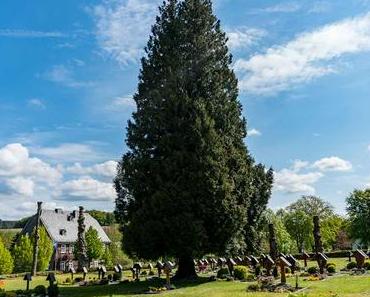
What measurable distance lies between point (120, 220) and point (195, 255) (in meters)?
7.34

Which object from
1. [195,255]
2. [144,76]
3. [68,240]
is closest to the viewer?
[195,255]

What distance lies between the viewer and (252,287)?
25.5 meters

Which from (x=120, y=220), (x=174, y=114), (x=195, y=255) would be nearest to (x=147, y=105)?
(x=174, y=114)

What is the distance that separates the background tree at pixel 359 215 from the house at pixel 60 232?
4703 cm

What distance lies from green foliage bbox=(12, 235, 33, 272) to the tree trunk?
44.3 m

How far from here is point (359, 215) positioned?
74.9 meters

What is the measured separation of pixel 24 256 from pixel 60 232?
16.3m

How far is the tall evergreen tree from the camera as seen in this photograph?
3183cm

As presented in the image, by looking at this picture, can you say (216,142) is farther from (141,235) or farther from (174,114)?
(141,235)

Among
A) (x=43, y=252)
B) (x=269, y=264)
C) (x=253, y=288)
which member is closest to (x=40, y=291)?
(x=253, y=288)

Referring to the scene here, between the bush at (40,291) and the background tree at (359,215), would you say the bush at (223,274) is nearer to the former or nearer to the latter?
the bush at (40,291)

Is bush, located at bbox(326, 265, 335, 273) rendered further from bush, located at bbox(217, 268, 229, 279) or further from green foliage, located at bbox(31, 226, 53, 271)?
green foliage, located at bbox(31, 226, 53, 271)

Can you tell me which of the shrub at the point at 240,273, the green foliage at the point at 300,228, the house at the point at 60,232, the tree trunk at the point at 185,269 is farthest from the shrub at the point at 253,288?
the green foliage at the point at 300,228

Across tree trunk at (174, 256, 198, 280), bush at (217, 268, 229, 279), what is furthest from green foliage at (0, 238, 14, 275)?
bush at (217, 268, 229, 279)
